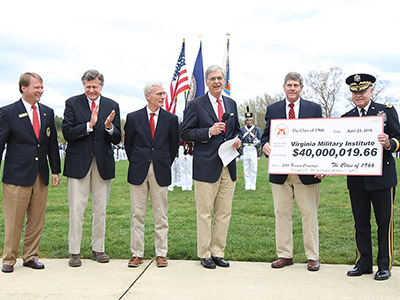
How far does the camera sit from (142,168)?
536 centimetres

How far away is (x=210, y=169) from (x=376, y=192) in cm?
195

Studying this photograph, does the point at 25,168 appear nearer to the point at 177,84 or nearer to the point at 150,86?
the point at 150,86

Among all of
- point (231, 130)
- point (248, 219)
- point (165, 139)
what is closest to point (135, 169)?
point (165, 139)

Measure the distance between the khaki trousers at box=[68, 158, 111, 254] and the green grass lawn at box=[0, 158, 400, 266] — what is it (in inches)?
20.5

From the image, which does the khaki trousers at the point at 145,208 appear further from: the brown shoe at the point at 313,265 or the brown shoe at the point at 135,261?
the brown shoe at the point at 313,265

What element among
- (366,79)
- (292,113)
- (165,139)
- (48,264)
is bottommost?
(48,264)

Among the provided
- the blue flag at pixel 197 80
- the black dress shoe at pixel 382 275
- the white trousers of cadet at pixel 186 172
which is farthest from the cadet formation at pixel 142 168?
the white trousers of cadet at pixel 186 172

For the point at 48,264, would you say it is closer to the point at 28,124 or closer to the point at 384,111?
the point at 28,124

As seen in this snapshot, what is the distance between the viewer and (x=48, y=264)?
17.7 feet

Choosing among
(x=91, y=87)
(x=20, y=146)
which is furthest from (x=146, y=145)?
(x=20, y=146)

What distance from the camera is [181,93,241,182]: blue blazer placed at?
5.30m

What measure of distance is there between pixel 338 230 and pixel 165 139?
373 cm

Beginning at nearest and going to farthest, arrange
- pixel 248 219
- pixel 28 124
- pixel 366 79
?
pixel 366 79 → pixel 28 124 → pixel 248 219

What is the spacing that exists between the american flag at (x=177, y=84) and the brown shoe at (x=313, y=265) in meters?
8.09
